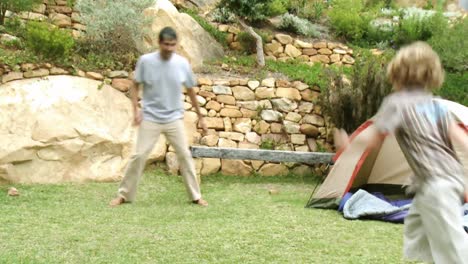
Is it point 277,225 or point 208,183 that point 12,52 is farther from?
point 277,225

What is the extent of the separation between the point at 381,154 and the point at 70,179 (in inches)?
137

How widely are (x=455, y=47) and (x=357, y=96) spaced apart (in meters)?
1.74

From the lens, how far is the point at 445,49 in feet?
29.0

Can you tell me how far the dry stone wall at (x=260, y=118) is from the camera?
329 inches

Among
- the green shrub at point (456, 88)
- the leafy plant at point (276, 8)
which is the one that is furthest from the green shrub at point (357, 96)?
the leafy plant at point (276, 8)

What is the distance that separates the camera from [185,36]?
9.66m

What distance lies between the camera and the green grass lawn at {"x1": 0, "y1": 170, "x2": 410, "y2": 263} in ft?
13.9

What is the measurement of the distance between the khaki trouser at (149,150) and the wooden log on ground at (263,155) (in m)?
1.88

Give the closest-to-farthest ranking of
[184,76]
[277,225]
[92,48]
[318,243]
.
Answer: [318,243], [277,225], [184,76], [92,48]

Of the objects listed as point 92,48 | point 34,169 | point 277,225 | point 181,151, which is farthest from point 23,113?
point 277,225

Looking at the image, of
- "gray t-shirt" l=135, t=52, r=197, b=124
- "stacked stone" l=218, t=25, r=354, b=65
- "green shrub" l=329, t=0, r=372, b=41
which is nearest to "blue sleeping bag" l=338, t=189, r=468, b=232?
"gray t-shirt" l=135, t=52, r=197, b=124

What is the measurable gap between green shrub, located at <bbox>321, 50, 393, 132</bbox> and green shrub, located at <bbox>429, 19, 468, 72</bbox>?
1.04 meters

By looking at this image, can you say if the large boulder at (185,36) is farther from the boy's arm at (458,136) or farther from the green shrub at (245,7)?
the boy's arm at (458,136)

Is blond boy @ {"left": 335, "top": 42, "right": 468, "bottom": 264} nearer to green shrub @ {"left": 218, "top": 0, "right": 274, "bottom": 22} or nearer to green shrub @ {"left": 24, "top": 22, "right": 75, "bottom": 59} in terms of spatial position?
green shrub @ {"left": 24, "top": 22, "right": 75, "bottom": 59}
